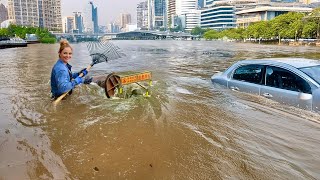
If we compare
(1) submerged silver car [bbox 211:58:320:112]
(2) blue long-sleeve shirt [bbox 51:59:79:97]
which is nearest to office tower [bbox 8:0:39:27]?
(2) blue long-sleeve shirt [bbox 51:59:79:97]

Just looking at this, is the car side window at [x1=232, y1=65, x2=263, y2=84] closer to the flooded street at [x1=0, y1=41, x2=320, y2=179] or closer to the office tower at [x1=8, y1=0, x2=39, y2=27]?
the flooded street at [x1=0, y1=41, x2=320, y2=179]

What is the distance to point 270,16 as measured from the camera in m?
127

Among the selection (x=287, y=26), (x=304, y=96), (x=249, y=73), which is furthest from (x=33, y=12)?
(x=304, y=96)

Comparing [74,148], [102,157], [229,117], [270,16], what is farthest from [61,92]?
[270,16]

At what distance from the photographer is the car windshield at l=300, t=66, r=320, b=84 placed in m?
5.86

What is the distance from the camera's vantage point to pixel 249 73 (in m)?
7.24

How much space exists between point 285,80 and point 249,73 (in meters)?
1.09

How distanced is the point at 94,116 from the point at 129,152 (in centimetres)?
219

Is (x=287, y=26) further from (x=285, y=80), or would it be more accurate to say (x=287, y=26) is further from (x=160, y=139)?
(x=160, y=139)

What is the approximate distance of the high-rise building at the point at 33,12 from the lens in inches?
6737

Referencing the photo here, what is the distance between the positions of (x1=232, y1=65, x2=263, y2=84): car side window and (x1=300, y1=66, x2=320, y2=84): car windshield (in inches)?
39.3

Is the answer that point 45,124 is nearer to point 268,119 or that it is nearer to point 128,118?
point 128,118

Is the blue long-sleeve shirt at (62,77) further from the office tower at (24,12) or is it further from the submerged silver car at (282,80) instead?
the office tower at (24,12)

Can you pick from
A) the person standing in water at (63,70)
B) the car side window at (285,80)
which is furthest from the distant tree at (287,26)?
Answer: the person standing in water at (63,70)
